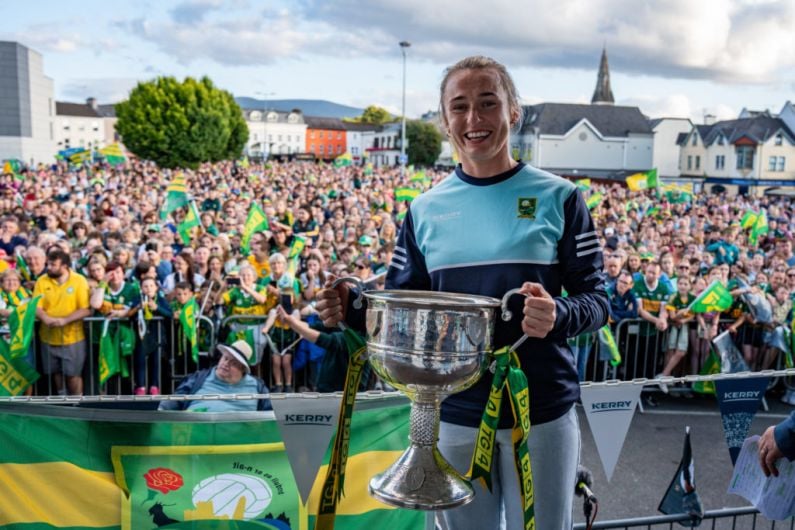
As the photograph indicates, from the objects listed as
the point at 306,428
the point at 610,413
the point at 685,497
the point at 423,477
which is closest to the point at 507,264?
the point at 423,477

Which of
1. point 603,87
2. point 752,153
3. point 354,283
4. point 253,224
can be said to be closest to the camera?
point 354,283

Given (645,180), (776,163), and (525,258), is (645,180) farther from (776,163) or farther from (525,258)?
(776,163)

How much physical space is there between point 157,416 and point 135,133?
6148 cm

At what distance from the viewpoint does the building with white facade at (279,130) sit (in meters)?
155

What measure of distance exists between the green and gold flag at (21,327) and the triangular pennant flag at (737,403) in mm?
6154

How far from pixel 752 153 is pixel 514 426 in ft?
255

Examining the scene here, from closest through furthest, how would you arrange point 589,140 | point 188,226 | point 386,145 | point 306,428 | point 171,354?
point 306,428, point 171,354, point 188,226, point 589,140, point 386,145

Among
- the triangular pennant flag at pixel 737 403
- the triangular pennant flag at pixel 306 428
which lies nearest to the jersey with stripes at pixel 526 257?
the triangular pennant flag at pixel 306 428

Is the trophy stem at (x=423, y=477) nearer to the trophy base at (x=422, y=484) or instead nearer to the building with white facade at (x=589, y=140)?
the trophy base at (x=422, y=484)

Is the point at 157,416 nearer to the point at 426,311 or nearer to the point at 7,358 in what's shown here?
the point at 426,311

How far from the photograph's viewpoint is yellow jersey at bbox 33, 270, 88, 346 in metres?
7.53

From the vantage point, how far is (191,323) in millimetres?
7793

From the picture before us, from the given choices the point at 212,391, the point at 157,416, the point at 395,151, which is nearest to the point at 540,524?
the point at 157,416

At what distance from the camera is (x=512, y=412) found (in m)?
2.14
